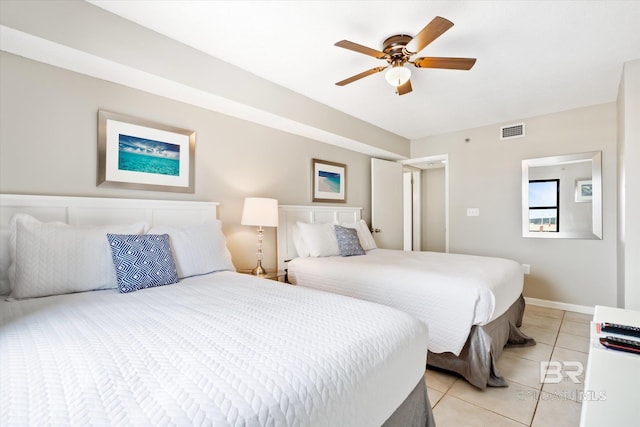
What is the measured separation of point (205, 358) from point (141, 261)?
1.13 m

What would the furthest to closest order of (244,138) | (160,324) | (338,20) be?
(244,138)
(338,20)
(160,324)

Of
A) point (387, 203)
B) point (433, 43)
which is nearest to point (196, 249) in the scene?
point (433, 43)

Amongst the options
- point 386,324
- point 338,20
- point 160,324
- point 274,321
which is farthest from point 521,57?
point 160,324

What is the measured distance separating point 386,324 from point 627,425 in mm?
789

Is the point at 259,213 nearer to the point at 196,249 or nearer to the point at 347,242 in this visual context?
the point at 196,249

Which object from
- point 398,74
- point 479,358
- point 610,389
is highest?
point 398,74

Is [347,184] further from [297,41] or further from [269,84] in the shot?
[297,41]

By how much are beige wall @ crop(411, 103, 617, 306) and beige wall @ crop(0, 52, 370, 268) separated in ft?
7.78

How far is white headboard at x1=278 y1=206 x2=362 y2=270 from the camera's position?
10.5 feet

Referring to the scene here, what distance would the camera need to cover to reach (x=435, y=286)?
2.10 meters

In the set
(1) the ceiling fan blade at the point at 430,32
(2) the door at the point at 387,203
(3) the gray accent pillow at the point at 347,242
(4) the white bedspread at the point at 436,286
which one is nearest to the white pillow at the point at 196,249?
(4) the white bedspread at the point at 436,286

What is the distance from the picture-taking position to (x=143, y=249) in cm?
177

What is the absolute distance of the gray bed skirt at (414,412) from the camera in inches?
45.6

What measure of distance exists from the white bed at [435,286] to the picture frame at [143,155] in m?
1.13
